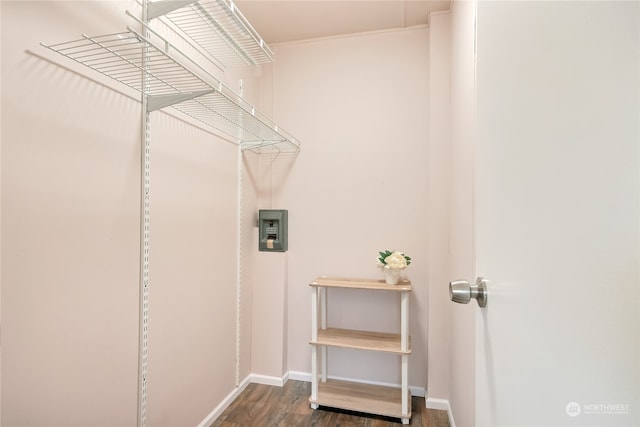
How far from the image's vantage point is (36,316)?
3.18 ft

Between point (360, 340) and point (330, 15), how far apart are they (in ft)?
7.14

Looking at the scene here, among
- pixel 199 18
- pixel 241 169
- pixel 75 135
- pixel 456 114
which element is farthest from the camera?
pixel 241 169

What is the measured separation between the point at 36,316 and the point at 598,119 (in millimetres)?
1376

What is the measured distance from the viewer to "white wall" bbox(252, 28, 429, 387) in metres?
2.27

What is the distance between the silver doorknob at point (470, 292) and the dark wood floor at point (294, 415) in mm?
1624

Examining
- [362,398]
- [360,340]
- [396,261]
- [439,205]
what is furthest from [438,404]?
[439,205]

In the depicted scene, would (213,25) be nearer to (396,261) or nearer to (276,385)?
(396,261)

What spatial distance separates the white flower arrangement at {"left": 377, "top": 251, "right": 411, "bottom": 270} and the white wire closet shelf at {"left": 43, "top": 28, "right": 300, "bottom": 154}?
104 centimetres

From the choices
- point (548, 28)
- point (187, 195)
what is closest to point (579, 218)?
point (548, 28)

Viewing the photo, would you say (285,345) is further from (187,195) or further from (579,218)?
(579,218)

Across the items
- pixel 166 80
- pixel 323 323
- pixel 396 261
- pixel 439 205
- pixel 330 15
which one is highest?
pixel 330 15

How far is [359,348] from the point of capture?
2.02 metres

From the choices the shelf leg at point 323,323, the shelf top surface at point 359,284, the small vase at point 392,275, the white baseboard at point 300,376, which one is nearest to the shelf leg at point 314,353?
the shelf top surface at point 359,284

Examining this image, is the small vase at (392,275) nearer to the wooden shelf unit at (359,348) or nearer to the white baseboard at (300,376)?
the wooden shelf unit at (359,348)
